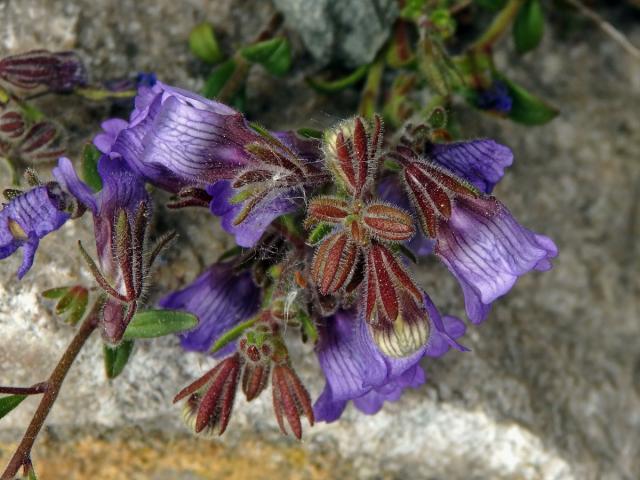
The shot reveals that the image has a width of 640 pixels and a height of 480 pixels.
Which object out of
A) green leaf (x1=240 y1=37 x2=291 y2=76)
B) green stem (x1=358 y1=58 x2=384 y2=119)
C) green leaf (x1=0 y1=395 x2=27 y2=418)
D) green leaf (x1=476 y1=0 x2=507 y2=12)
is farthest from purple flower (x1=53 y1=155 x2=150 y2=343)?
green leaf (x1=476 y1=0 x2=507 y2=12)

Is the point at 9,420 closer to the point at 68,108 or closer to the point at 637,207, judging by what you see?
the point at 68,108

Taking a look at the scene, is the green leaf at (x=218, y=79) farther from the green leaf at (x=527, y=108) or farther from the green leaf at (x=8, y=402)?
the green leaf at (x=8, y=402)

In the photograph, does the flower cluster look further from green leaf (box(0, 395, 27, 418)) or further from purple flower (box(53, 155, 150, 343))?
green leaf (box(0, 395, 27, 418))

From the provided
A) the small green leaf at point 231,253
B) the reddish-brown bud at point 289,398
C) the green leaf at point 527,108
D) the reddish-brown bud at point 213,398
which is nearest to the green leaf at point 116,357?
the reddish-brown bud at point 213,398

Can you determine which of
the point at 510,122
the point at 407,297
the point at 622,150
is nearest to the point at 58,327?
the point at 407,297

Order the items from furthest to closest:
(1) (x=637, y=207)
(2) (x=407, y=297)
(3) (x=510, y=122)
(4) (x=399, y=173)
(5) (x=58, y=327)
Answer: (1) (x=637, y=207) < (3) (x=510, y=122) < (5) (x=58, y=327) < (4) (x=399, y=173) < (2) (x=407, y=297)
